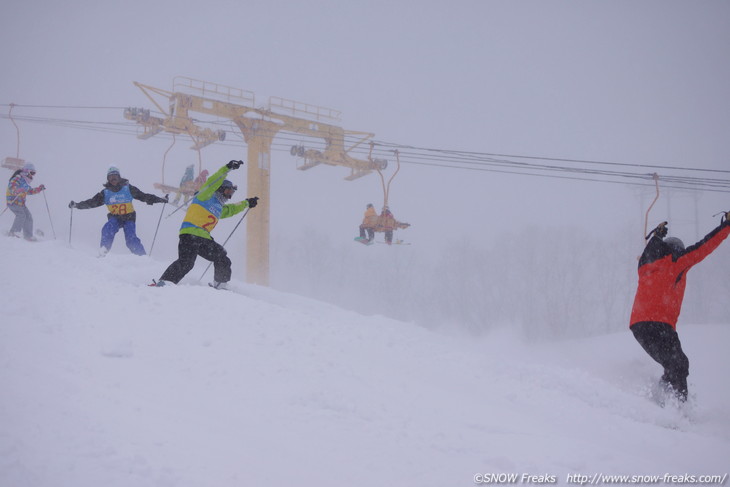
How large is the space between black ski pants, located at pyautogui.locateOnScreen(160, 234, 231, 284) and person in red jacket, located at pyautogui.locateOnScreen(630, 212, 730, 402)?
5.13 meters

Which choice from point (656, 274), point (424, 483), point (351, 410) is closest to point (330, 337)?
point (351, 410)

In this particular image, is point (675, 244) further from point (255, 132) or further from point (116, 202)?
point (255, 132)

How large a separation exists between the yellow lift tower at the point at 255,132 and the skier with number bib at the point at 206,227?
881cm

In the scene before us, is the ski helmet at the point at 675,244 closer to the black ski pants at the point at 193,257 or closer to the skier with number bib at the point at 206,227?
the skier with number bib at the point at 206,227

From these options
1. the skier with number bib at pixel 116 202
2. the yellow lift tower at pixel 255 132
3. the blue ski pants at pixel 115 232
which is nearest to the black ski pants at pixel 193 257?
the skier with number bib at pixel 116 202

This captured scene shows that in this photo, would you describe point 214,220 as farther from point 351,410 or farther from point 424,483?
point 424,483

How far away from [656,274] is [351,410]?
12.8 ft

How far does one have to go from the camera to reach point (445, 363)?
15.1 ft

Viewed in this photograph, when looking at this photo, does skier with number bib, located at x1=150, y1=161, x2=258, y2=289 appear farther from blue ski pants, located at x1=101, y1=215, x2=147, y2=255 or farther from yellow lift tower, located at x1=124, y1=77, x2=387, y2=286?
yellow lift tower, located at x1=124, y1=77, x2=387, y2=286

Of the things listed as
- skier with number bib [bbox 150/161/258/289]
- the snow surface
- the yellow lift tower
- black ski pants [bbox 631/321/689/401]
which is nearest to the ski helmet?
black ski pants [bbox 631/321/689/401]

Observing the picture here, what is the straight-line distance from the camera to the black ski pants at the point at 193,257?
6141 mm

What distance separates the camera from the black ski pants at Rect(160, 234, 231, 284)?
614 cm

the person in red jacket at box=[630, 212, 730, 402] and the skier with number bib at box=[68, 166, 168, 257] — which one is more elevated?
the skier with number bib at box=[68, 166, 168, 257]

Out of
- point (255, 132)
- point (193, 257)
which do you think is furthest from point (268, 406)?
point (255, 132)
